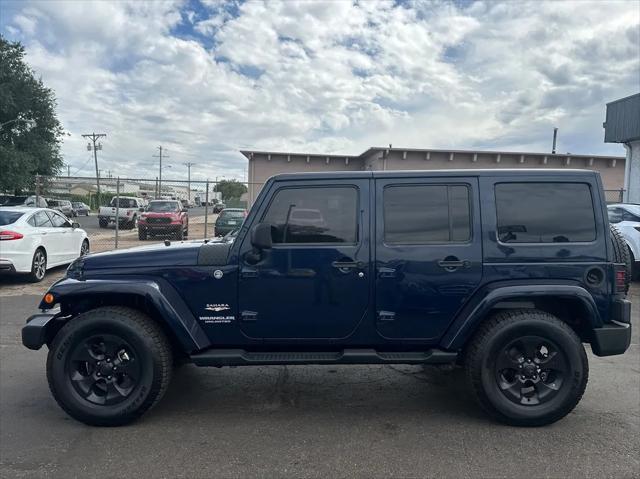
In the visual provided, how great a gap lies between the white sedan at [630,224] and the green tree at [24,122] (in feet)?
97.5

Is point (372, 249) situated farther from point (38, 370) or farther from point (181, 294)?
point (38, 370)

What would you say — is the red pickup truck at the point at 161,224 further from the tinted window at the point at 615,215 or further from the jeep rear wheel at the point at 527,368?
the jeep rear wheel at the point at 527,368

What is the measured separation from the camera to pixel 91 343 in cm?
372

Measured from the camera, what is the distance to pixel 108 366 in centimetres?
371

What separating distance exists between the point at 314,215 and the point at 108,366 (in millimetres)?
1942

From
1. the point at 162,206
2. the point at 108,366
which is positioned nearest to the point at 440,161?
the point at 162,206

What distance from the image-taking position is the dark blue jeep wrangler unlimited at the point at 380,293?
144 inches

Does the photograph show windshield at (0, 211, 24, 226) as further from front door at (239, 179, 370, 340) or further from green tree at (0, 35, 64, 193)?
green tree at (0, 35, 64, 193)

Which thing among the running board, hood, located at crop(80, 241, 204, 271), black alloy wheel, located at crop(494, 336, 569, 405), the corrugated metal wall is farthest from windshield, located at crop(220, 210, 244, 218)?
black alloy wheel, located at crop(494, 336, 569, 405)

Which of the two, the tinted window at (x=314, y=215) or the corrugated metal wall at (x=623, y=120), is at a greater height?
the corrugated metal wall at (x=623, y=120)

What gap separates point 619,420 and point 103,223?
98.4 feet

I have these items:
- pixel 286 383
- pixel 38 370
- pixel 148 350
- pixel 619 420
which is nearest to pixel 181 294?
pixel 148 350

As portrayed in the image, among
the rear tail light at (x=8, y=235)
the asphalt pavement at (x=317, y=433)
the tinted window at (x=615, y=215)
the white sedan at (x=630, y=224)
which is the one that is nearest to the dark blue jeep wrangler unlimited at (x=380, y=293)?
the asphalt pavement at (x=317, y=433)

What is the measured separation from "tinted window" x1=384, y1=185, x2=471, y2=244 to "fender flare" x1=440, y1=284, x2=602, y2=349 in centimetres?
46
